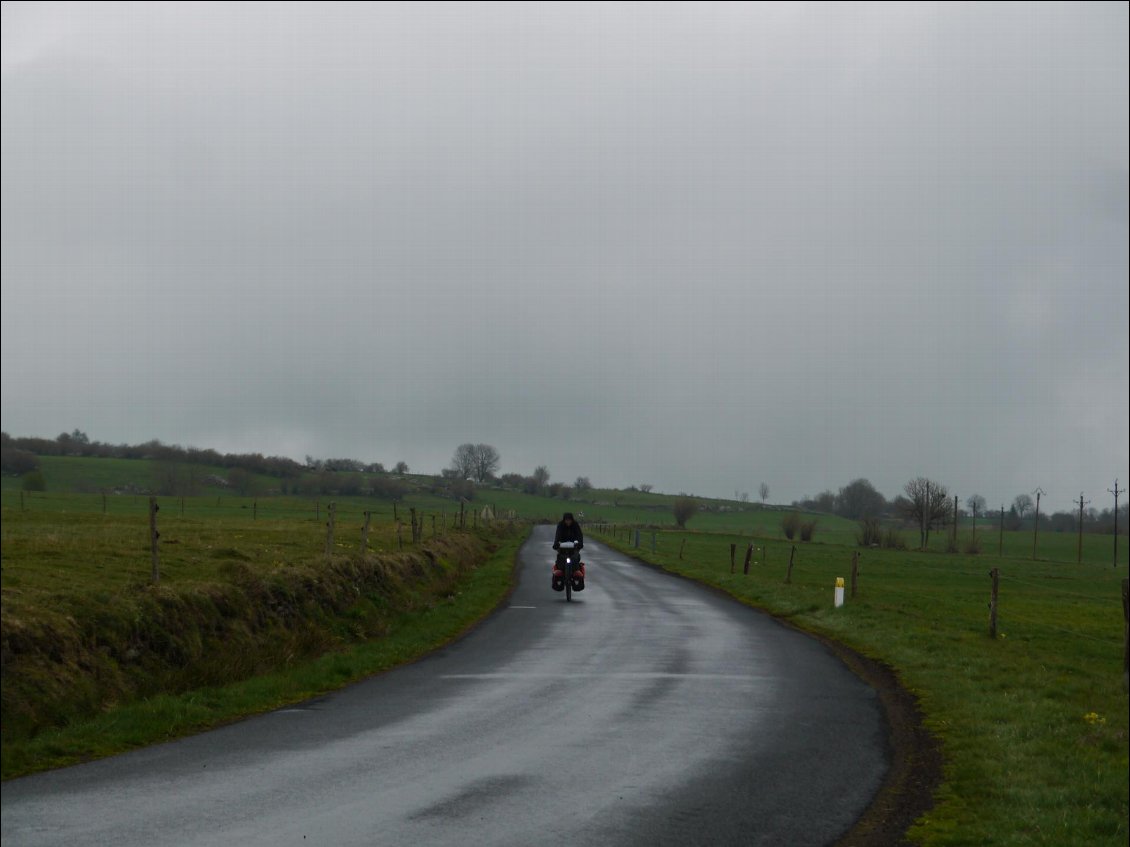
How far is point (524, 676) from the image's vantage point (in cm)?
1434

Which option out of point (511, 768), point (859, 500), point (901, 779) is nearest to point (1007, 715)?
point (901, 779)

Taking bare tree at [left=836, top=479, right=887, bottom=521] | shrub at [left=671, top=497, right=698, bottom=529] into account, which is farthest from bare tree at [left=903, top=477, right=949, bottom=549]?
bare tree at [left=836, top=479, right=887, bottom=521]

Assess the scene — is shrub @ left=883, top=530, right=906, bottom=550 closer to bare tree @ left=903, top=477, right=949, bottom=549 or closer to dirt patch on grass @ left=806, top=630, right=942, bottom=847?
bare tree @ left=903, top=477, right=949, bottom=549

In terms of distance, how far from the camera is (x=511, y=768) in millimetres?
8727

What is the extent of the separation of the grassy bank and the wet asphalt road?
30.2 inches

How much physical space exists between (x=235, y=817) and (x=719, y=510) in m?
177

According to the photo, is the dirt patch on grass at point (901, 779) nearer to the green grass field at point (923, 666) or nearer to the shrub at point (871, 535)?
the green grass field at point (923, 666)

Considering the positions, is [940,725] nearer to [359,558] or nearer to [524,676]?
[524,676]

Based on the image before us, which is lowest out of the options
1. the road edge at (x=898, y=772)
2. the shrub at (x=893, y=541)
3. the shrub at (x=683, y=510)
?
the road edge at (x=898, y=772)

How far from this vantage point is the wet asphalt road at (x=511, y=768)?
6832 millimetres

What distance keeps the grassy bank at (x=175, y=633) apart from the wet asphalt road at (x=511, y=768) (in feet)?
2.52

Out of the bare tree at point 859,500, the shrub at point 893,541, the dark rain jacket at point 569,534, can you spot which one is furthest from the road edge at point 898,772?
the bare tree at point 859,500

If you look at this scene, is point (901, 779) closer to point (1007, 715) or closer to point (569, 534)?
point (1007, 715)

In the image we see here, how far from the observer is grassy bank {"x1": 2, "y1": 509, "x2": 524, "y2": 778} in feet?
33.2
